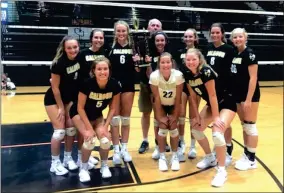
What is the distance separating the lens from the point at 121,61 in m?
3.38

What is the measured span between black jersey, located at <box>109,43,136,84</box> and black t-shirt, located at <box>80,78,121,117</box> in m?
0.40

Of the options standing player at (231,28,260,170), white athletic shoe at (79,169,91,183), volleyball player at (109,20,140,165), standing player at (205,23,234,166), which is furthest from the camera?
volleyball player at (109,20,140,165)

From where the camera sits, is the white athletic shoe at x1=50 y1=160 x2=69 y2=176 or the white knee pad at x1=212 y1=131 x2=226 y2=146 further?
the white athletic shoe at x1=50 y1=160 x2=69 y2=176

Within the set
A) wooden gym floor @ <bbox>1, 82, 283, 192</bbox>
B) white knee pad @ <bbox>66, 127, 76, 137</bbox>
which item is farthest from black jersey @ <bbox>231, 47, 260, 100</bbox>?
white knee pad @ <bbox>66, 127, 76, 137</bbox>

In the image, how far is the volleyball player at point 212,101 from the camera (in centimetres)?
290

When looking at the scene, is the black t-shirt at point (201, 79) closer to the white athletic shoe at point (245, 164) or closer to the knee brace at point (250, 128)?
the knee brace at point (250, 128)

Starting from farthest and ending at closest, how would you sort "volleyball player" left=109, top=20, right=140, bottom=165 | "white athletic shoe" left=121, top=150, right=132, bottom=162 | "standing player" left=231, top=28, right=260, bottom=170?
"white athletic shoe" left=121, top=150, right=132, bottom=162 < "volleyball player" left=109, top=20, right=140, bottom=165 < "standing player" left=231, top=28, right=260, bottom=170

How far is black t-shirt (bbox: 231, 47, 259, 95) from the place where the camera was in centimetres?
311

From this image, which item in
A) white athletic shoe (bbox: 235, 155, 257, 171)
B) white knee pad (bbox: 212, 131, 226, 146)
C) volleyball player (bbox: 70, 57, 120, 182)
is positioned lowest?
white athletic shoe (bbox: 235, 155, 257, 171)

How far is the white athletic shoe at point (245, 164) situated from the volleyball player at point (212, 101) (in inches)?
14.8

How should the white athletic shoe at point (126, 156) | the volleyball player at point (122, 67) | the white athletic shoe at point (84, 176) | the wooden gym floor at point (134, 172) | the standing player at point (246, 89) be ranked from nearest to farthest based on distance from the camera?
the wooden gym floor at point (134, 172), the white athletic shoe at point (84, 176), the standing player at point (246, 89), the volleyball player at point (122, 67), the white athletic shoe at point (126, 156)

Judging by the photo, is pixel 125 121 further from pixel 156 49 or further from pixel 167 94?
pixel 156 49

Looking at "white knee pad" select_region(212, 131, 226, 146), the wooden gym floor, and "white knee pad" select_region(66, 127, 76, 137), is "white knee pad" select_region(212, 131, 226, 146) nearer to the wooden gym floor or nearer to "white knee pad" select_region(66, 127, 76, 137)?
the wooden gym floor

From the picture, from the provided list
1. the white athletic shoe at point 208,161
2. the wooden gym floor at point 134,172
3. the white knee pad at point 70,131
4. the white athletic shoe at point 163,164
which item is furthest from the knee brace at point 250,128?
the white knee pad at point 70,131
